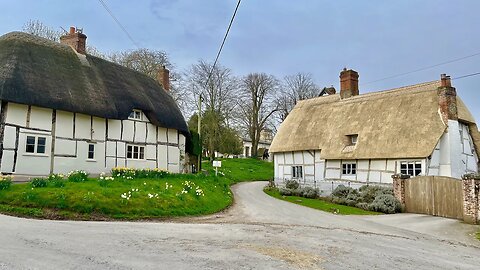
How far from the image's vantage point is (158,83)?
31.0 meters

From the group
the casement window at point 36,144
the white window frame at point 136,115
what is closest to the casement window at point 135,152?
the white window frame at point 136,115

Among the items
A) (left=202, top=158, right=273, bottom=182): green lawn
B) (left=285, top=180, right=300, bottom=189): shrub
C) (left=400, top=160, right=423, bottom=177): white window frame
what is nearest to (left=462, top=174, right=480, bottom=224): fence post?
(left=400, top=160, right=423, bottom=177): white window frame

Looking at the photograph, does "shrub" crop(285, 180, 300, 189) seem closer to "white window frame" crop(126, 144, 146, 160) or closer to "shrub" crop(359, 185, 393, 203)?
"shrub" crop(359, 185, 393, 203)

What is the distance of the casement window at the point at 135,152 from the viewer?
79.5 feet

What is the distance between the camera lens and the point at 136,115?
81.6 ft

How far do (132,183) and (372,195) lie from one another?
13.0m

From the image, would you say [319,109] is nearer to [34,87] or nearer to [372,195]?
[372,195]

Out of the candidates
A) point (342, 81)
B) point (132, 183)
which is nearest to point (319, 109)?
point (342, 81)

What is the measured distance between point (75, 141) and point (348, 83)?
2113cm

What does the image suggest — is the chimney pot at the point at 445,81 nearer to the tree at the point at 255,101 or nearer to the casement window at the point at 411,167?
the casement window at the point at 411,167

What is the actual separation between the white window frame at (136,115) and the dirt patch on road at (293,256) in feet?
59.6

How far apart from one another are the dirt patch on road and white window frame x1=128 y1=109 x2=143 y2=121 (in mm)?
18161

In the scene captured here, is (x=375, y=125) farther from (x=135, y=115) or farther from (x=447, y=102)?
(x=135, y=115)

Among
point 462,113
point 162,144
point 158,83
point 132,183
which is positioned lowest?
point 132,183
